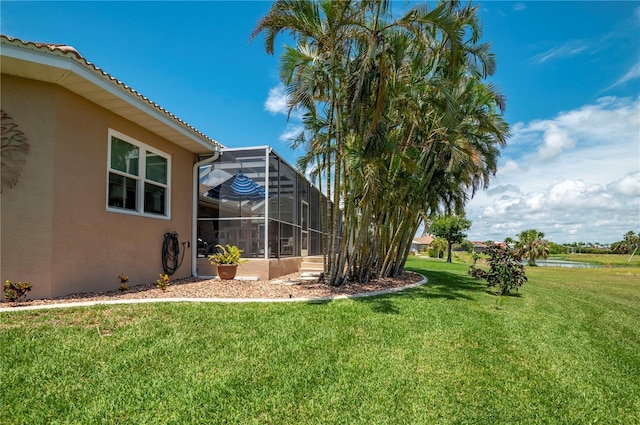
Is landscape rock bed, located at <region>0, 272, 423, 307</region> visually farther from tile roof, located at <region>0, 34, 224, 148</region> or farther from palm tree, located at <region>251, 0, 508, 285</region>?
tile roof, located at <region>0, 34, 224, 148</region>

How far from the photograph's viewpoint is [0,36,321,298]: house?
5.50 metres

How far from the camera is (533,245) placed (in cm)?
3856

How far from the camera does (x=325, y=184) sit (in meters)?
9.08

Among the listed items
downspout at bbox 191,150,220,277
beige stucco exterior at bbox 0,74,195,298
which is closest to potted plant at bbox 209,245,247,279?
downspout at bbox 191,150,220,277

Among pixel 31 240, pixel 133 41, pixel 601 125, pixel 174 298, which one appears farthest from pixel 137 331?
pixel 601 125

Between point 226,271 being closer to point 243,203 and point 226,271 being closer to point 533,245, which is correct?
point 243,203

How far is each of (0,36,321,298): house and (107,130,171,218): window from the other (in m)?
0.02

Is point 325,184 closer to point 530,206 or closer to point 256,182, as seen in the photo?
point 256,182

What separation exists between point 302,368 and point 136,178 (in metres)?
6.27

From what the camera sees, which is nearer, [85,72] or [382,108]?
[85,72]

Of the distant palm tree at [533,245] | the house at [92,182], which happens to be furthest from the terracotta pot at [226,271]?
the distant palm tree at [533,245]

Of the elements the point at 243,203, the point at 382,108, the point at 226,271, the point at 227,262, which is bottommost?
the point at 226,271

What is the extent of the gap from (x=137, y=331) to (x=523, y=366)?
4596 millimetres

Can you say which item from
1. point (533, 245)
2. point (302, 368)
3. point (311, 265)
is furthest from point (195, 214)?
point (533, 245)
